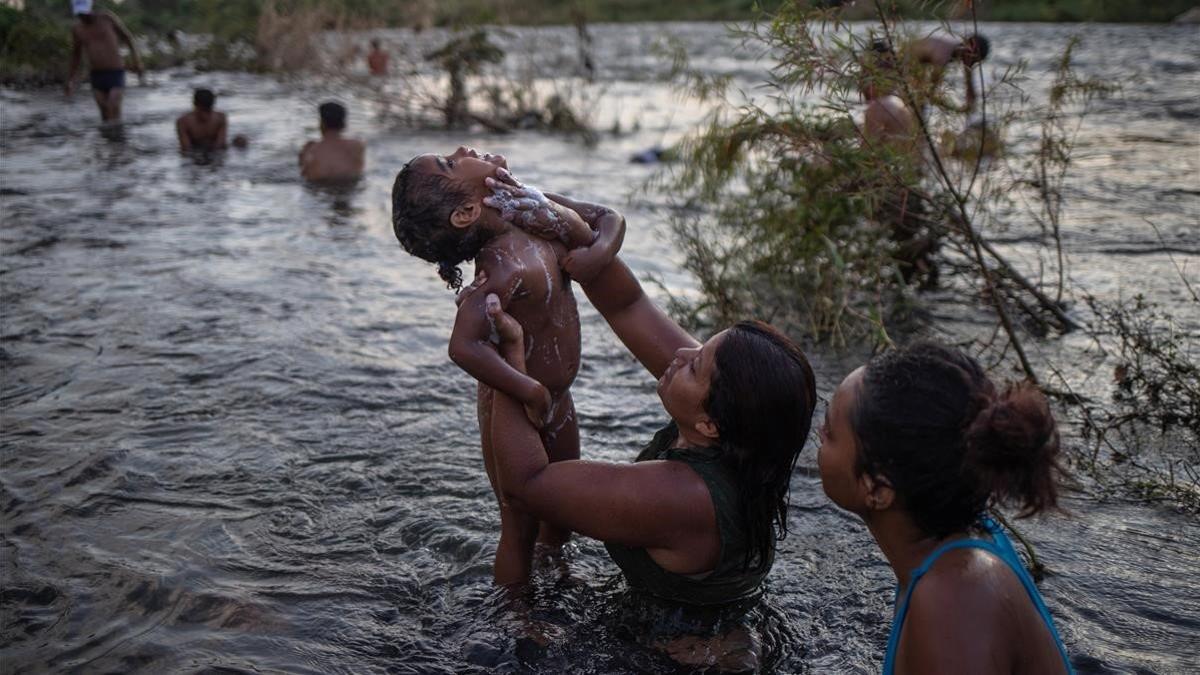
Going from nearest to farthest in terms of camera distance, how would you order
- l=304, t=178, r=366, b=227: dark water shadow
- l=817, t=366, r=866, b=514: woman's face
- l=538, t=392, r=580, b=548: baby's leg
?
l=817, t=366, r=866, b=514: woman's face
l=538, t=392, r=580, b=548: baby's leg
l=304, t=178, r=366, b=227: dark water shadow

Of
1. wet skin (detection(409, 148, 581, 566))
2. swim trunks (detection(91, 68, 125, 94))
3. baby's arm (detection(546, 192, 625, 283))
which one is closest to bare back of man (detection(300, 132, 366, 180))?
swim trunks (detection(91, 68, 125, 94))

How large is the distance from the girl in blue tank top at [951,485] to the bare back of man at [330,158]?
9618 millimetres

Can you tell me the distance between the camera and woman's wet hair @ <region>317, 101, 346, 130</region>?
10.9 m

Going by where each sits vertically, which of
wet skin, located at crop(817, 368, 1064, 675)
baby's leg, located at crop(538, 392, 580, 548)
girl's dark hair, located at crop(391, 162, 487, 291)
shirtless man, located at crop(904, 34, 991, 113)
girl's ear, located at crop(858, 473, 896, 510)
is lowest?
baby's leg, located at crop(538, 392, 580, 548)

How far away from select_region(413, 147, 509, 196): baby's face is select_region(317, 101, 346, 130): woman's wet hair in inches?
316

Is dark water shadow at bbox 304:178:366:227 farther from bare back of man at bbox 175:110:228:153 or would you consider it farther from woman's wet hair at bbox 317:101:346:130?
bare back of man at bbox 175:110:228:153

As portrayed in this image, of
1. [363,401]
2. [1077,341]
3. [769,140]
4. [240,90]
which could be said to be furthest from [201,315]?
[240,90]

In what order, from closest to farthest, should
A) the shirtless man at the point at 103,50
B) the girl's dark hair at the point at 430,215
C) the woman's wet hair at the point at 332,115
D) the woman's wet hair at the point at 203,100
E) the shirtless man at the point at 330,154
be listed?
the girl's dark hair at the point at 430,215 < the woman's wet hair at the point at 332,115 < the shirtless man at the point at 330,154 < the woman's wet hair at the point at 203,100 < the shirtless man at the point at 103,50

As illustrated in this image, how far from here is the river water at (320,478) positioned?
340cm

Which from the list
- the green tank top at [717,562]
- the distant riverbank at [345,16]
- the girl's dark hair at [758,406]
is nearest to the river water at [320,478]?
the green tank top at [717,562]

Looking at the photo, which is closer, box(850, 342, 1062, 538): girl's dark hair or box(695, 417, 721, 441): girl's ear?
box(850, 342, 1062, 538): girl's dark hair

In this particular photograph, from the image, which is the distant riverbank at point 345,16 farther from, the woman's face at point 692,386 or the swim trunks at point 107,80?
the swim trunks at point 107,80

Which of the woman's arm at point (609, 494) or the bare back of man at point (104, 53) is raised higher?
the bare back of man at point (104, 53)

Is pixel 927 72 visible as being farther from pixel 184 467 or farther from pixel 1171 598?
pixel 184 467
